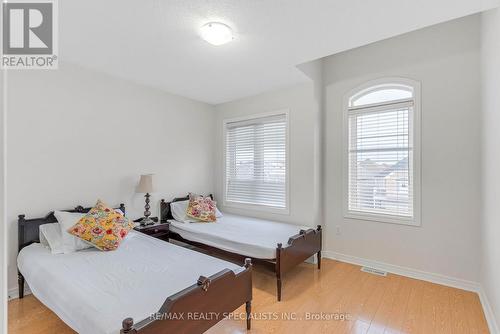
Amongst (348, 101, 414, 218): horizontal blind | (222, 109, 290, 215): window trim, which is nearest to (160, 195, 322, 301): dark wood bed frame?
(222, 109, 290, 215): window trim

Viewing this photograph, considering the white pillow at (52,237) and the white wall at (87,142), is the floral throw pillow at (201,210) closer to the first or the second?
the white wall at (87,142)

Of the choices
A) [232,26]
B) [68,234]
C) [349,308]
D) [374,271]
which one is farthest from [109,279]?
[374,271]

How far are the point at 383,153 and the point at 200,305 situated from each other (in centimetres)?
288

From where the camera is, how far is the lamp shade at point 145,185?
134 inches

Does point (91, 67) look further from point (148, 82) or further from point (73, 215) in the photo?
point (73, 215)

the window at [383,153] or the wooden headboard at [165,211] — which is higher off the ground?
the window at [383,153]

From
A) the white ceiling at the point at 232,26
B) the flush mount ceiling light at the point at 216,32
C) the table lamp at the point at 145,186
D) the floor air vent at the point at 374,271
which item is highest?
the white ceiling at the point at 232,26

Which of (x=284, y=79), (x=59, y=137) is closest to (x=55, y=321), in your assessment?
(x=59, y=137)

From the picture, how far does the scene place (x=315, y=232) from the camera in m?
3.27

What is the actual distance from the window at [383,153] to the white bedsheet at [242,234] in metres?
1.00

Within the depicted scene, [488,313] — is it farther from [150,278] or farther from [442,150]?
[150,278]

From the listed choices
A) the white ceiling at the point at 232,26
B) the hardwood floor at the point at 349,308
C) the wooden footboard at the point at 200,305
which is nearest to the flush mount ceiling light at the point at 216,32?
the white ceiling at the point at 232,26

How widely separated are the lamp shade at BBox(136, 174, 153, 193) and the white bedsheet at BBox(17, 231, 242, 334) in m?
0.87

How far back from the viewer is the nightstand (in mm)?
3358
